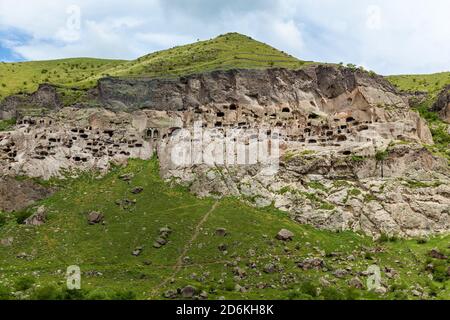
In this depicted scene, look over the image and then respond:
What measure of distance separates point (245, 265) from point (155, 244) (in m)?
13.4

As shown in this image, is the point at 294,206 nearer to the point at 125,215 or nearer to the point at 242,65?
the point at 125,215

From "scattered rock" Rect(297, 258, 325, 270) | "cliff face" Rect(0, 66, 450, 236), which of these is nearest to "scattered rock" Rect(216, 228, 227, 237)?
"cliff face" Rect(0, 66, 450, 236)

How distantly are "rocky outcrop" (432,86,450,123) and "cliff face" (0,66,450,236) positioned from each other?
13.7 m

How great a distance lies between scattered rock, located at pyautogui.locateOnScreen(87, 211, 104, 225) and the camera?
267 feet

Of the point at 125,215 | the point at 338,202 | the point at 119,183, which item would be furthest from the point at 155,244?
the point at 338,202

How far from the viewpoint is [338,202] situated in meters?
84.8

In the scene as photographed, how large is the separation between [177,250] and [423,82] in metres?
103

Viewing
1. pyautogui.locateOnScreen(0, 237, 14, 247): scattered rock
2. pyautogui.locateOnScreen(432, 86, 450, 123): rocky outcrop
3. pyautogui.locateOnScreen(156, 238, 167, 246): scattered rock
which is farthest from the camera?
pyautogui.locateOnScreen(432, 86, 450, 123): rocky outcrop

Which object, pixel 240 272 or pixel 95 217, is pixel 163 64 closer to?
pixel 95 217

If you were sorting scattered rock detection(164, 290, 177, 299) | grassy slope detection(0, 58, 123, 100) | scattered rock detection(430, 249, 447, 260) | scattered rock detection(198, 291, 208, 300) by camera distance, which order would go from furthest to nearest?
grassy slope detection(0, 58, 123, 100), scattered rock detection(430, 249, 447, 260), scattered rock detection(164, 290, 177, 299), scattered rock detection(198, 291, 208, 300)

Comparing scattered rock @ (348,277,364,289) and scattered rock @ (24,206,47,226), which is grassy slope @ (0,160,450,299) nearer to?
scattered rock @ (348,277,364,289)

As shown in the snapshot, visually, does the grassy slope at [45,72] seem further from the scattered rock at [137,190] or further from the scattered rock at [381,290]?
the scattered rock at [381,290]

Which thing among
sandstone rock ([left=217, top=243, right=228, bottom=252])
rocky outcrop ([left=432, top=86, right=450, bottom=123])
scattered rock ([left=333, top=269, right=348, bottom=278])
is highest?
rocky outcrop ([left=432, top=86, right=450, bottom=123])

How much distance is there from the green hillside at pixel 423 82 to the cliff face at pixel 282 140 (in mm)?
37066
